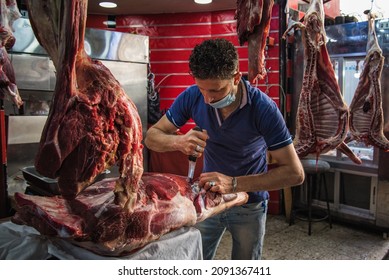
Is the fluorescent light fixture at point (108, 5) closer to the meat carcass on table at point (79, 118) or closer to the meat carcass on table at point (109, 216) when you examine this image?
the meat carcass on table at point (109, 216)

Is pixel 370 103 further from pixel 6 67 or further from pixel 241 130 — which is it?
pixel 6 67

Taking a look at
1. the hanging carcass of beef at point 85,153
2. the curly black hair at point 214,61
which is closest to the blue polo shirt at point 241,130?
the curly black hair at point 214,61

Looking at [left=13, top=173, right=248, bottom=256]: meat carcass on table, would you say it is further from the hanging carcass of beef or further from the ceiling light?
the ceiling light

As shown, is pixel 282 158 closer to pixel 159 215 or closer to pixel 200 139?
pixel 200 139

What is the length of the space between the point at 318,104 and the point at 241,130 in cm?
107

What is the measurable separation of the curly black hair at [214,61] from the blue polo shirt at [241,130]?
27cm

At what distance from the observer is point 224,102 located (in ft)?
6.07

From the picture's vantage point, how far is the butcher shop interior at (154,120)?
1212 mm

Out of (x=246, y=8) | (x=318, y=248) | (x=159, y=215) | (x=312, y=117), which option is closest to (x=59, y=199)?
(x=159, y=215)

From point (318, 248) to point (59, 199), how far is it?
3157mm

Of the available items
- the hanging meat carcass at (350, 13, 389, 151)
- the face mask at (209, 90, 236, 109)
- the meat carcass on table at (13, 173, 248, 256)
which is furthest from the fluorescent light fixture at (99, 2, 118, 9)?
the meat carcass on table at (13, 173, 248, 256)

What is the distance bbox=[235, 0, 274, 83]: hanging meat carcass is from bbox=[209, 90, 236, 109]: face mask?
0.80 ft

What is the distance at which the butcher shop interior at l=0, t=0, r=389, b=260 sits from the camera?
1.21 m

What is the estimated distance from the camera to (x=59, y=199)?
1.56 metres
